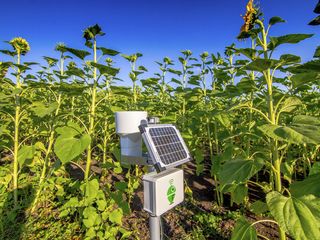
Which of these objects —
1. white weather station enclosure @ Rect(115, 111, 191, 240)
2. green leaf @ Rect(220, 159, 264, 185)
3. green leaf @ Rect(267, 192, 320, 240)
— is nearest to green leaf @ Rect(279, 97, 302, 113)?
green leaf @ Rect(220, 159, 264, 185)

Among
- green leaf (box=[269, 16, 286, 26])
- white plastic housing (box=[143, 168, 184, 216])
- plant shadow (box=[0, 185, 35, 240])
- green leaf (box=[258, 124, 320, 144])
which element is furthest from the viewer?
plant shadow (box=[0, 185, 35, 240])

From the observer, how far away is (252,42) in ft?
10.8

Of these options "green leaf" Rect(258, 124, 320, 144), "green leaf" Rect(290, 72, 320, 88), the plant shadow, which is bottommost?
the plant shadow

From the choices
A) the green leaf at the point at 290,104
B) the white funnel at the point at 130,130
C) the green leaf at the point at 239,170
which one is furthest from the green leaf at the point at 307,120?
the white funnel at the point at 130,130

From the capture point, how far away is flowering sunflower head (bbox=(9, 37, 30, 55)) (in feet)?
10.5

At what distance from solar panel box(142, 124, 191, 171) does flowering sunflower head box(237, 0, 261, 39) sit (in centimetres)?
92

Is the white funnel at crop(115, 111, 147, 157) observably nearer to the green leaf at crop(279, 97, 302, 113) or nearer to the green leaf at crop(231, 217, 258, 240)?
the green leaf at crop(231, 217, 258, 240)

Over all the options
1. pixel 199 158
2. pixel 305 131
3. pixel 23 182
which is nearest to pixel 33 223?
pixel 23 182

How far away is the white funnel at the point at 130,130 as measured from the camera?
6.10 feet

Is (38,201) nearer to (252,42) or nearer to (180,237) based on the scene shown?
(180,237)

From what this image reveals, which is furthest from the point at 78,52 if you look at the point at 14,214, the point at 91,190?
the point at 14,214

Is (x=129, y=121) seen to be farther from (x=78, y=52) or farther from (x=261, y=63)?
(x=78, y=52)

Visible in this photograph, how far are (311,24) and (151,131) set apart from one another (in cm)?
130

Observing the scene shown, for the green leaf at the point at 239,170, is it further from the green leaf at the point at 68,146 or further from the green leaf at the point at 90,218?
the green leaf at the point at 90,218
